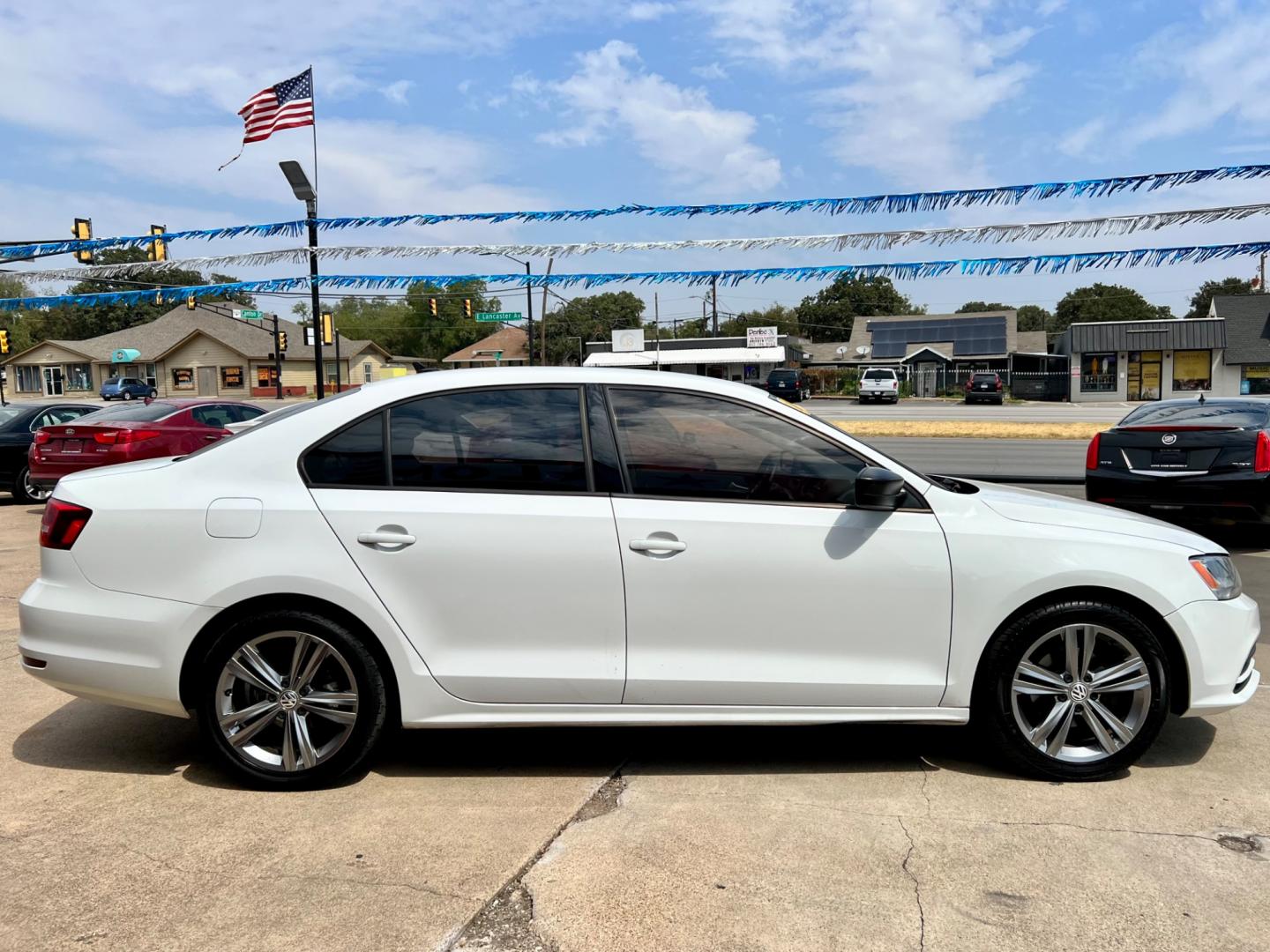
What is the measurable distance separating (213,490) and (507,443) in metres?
1.14

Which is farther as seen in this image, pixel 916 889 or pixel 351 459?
pixel 351 459

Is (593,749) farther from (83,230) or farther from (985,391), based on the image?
(985,391)

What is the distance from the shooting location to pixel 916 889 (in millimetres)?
3000

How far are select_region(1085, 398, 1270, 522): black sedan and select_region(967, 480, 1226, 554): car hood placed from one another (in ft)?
15.8

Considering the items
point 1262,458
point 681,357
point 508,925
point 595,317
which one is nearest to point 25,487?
point 508,925

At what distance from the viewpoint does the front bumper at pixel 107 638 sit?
12.0 feet

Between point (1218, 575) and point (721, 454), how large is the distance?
2.08 m

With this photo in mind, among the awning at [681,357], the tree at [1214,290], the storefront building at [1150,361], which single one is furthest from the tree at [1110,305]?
the awning at [681,357]

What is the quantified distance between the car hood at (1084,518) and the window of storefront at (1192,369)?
172 feet

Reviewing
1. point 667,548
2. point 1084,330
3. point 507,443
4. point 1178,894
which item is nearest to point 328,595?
point 507,443

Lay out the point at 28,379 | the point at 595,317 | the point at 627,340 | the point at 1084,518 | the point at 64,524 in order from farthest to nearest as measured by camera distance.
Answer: the point at 595,317, the point at 28,379, the point at 627,340, the point at 1084,518, the point at 64,524

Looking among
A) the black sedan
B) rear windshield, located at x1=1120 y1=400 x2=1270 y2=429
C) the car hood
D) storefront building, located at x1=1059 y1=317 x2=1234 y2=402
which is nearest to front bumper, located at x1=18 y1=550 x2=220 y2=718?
the car hood

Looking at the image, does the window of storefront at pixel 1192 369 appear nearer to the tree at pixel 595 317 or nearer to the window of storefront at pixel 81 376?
the tree at pixel 595 317

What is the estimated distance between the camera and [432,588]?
363 cm
